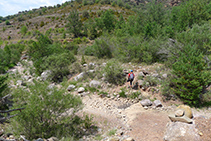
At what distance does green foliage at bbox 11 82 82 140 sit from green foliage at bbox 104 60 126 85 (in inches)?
205

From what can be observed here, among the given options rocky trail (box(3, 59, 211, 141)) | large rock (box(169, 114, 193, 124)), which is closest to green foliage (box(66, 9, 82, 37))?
rocky trail (box(3, 59, 211, 141))

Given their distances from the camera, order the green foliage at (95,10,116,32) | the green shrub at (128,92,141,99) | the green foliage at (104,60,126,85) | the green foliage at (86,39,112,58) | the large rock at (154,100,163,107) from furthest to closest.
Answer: the green foliage at (95,10,116,32), the green foliage at (86,39,112,58), the green foliage at (104,60,126,85), the green shrub at (128,92,141,99), the large rock at (154,100,163,107)

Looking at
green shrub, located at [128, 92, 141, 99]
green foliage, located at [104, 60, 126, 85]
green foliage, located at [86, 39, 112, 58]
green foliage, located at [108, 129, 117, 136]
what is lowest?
green foliage, located at [108, 129, 117, 136]

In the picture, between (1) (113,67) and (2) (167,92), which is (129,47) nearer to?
(1) (113,67)

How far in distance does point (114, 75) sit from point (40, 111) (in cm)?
681

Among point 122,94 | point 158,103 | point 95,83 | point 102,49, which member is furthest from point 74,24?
point 158,103

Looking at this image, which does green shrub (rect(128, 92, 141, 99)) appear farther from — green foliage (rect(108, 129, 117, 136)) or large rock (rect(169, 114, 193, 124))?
green foliage (rect(108, 129, 117, 136))

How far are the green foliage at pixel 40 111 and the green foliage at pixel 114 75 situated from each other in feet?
17.1

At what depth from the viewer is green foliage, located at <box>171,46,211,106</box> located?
7.79 m

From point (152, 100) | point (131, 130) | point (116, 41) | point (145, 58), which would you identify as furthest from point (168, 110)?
point (116, 41)

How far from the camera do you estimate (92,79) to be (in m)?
12.8

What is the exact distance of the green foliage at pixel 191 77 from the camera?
779cm

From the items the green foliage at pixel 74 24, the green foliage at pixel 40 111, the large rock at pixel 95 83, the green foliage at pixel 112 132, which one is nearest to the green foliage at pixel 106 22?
the green foliage at pixel 74 24

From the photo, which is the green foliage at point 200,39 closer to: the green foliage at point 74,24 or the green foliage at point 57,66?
the green foliage at point 57,66
